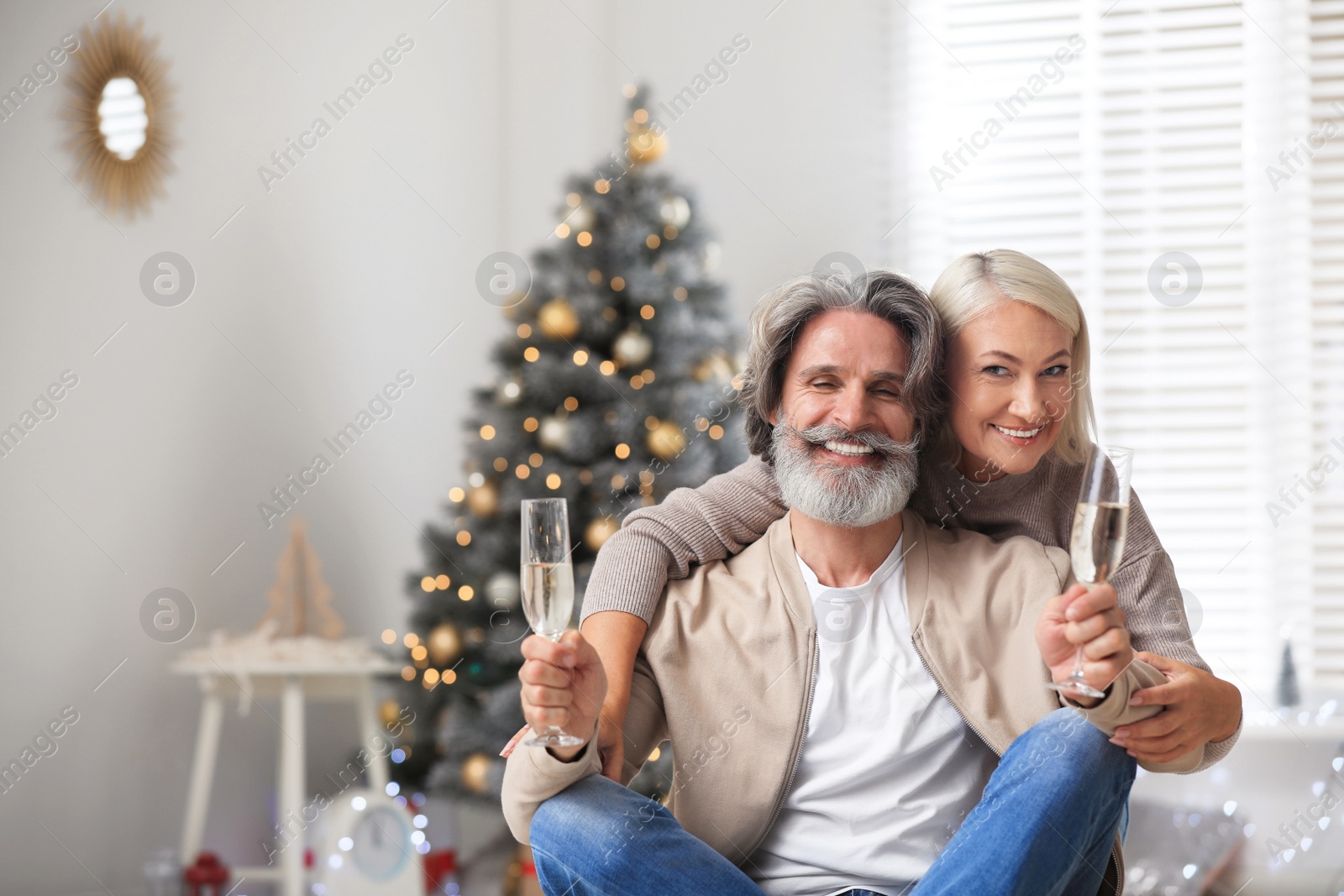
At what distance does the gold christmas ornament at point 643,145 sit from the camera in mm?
3252

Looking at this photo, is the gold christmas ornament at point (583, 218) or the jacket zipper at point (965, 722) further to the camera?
the gold christmas ornament at point (583, 218)

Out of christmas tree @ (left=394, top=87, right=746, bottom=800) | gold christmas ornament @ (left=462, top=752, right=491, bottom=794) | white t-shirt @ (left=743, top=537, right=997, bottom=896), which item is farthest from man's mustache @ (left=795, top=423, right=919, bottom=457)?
gold christmas ornament @ (left=462, top=752, right=491, bottom=794)

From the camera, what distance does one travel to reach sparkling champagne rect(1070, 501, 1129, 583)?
1.22 meters

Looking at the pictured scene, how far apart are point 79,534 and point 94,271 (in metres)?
0.89

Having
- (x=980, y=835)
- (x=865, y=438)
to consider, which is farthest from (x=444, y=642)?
(x=980, y=835)

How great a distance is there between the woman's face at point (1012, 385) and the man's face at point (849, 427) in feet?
0.33

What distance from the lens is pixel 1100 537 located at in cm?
123

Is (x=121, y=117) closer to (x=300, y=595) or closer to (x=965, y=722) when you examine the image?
(x=300, y=595)

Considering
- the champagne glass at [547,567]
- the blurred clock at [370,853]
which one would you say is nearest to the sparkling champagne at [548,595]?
the champagne glass at [547,567]

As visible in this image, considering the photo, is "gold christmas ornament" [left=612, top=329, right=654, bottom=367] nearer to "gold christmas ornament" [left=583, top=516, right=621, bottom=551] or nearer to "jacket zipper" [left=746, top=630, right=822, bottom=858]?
"gold christmas ornament" [left=583, top=516, right=621, bottom=551]

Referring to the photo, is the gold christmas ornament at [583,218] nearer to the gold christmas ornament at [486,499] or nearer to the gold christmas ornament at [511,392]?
the gold christmas ornament at [511,392]

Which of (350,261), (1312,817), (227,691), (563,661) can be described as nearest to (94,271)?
(350,261)

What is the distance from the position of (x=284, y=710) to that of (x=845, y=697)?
2.61 m

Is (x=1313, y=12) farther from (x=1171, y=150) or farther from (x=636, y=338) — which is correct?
(x=636, y=338)
